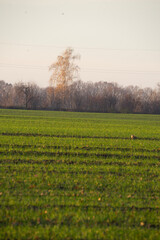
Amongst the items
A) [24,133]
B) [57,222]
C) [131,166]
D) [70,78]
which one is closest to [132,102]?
[70,78]

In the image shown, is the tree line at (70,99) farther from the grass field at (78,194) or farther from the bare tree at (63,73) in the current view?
the grass field at (78,194)

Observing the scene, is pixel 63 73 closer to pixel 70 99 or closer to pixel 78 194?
pixel 70 99

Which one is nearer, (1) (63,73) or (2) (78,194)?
(2) (78,194)

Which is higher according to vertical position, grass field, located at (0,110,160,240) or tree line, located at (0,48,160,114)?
tree line, located at (0,48,160,114)

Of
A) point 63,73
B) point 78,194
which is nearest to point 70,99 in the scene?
point 63,73

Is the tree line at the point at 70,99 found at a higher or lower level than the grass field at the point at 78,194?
higher

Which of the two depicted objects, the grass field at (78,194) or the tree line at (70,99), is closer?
the grass field at (78,194)

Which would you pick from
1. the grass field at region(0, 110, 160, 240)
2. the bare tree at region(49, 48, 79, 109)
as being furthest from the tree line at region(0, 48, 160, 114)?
the grass field at region(0, 110, 160, 240)

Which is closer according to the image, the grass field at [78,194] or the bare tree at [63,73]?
the grass field at [78,194]

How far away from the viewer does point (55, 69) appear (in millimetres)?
68000

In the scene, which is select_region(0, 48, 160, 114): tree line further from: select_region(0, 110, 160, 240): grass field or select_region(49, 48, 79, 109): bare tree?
select_region(0, 110, 160, 240): grass field

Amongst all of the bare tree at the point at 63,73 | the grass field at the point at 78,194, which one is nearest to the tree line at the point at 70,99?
the bare tree at the point at 63,73

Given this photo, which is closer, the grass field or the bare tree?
the grass field

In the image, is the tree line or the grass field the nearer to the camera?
the grass field
